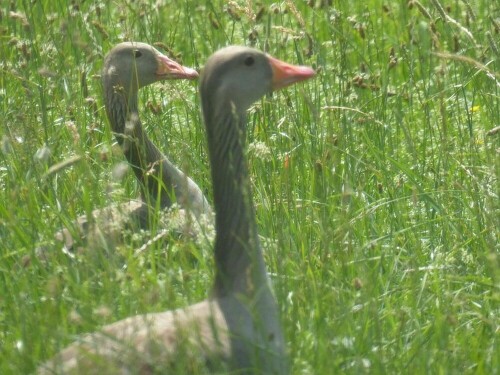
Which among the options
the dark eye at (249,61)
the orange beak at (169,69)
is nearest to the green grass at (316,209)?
the orange beak at (169,69)

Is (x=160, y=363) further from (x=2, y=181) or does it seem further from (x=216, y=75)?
(x=2, y=181)

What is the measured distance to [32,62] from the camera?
7090 millimetres

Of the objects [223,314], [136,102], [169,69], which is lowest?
[223,314]

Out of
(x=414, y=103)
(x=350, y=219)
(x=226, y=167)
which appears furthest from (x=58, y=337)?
(x=414, y=103)

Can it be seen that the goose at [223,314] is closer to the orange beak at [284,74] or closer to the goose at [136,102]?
the orange beak at [284,74]

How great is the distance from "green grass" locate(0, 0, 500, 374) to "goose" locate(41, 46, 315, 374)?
0.33 ft

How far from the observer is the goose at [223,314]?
4004 millimetres

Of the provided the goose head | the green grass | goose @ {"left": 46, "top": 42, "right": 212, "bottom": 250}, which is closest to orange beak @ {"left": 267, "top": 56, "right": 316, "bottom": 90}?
the green grass

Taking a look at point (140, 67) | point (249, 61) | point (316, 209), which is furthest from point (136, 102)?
point (249, 61)

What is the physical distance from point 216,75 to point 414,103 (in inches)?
120

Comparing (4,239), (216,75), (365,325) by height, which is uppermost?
(216,75)

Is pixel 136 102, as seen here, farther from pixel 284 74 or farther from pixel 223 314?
pixel 223 314

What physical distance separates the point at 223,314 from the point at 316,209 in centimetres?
143

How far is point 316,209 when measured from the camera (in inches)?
223
